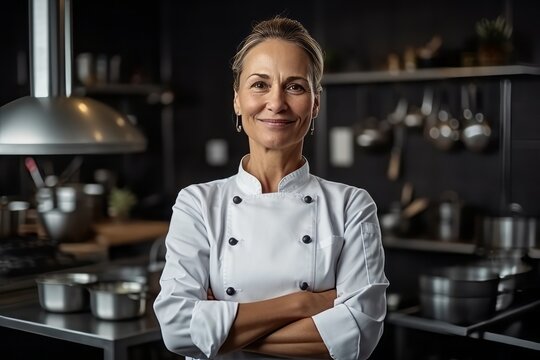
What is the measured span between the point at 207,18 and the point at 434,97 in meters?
1.63

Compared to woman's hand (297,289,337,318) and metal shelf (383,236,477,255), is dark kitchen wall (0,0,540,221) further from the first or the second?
woman's hand (297,289,337,318)

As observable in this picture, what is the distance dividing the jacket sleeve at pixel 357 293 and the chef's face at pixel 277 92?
8.4 inches

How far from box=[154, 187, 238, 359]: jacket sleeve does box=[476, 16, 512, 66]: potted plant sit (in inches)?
104

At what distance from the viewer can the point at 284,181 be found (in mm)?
1502

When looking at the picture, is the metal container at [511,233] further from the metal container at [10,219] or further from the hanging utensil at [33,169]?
the hanging utensil at [33,169]

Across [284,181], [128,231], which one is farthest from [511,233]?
[284,181]

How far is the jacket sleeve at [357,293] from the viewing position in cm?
142

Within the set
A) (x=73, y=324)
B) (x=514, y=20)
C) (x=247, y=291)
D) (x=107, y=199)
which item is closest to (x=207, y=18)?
(x=107, y=199)

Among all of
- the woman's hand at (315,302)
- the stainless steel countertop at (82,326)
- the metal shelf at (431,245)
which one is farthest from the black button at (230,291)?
the metal shelf at (431,245)

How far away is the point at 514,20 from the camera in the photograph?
389 centimetres

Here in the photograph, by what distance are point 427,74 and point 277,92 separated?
108 inches

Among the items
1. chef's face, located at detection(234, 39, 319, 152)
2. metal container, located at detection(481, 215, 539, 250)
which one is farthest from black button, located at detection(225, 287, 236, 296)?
metal container, located at detection(481, 215, 539, 250)

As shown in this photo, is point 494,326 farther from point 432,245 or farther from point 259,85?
point 259,85

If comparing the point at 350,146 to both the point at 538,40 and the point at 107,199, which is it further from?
the point at 107,199
